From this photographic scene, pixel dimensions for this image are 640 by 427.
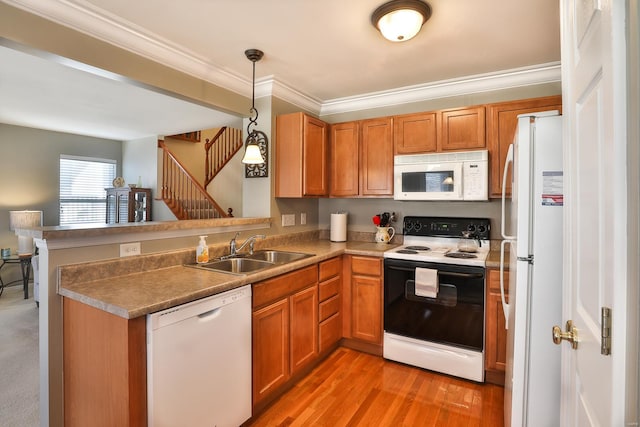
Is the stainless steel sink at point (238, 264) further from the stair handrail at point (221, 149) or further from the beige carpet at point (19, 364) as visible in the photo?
the stair handrail at point (221, 149)

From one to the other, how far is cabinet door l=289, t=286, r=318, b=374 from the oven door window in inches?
25.2

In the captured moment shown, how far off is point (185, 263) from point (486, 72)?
2918mm

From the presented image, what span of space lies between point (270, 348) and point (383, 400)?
2.86 feet

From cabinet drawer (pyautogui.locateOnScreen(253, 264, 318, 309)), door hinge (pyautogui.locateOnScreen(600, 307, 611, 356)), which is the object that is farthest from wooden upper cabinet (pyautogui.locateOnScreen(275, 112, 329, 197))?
door hinge (pyautogui.locateOnScreen(600, 307, 611, 356))

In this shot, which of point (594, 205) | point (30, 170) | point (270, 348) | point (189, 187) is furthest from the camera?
point (189, 187)

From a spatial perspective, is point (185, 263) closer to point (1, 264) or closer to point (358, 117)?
point (358, 117)

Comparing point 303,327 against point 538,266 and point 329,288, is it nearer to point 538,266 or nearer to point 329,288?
point 329,288

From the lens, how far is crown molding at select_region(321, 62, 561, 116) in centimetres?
279

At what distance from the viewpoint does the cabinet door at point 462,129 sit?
2.85m

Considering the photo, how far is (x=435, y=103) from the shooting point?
3.25m

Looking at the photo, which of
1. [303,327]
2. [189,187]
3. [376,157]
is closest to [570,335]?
[303,327]

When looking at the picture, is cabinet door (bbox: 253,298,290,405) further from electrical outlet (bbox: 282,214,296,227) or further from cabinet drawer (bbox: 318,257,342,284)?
electrical outlet (bbox: 282,214,296,227)

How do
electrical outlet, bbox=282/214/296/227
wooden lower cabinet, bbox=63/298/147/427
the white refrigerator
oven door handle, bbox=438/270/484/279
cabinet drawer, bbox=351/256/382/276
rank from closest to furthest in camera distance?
the white refrigerator
wooden lower cabinet, bbox=63/298/147/427
oven door handle, bbox=438/270/484/279
cabinet drawer, bbox=351/256/382/276
electrical outlet, bbox=282/214/296/227

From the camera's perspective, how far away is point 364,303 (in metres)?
2.97
